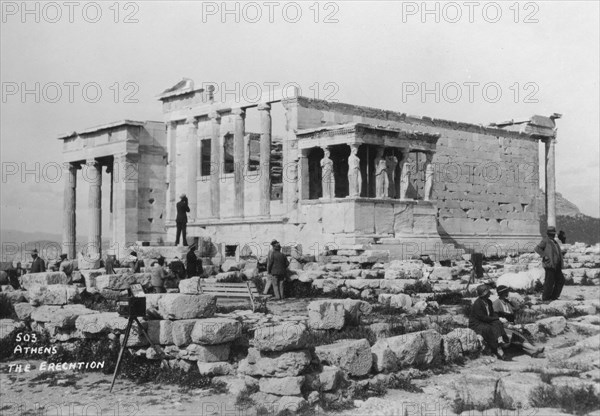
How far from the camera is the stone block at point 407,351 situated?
9.52 m

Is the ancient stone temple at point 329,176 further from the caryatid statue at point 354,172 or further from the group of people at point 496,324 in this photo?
the group of people at point 496,324

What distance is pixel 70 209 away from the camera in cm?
3419

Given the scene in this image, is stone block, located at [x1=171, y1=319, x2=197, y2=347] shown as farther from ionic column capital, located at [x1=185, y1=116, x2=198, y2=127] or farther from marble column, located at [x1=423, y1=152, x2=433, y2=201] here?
ionic column capital, located at [x1=185, y1=116, x2=198, y2=127]

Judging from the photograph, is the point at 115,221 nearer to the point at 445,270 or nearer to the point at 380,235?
the point at 380,235

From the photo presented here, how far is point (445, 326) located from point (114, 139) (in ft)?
75.7

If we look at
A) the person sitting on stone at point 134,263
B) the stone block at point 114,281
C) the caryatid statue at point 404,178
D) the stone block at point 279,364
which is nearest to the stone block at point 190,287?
the stone block at point 114,281

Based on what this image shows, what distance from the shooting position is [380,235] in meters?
23.5

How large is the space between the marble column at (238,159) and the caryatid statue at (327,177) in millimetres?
4546

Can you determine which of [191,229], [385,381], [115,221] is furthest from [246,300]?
[115,221]

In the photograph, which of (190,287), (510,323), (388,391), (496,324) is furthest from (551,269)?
(190,287)

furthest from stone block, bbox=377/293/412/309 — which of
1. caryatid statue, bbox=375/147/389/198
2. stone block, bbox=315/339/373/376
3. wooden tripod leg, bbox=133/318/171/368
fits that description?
caryatid statue, bbox=375/147/389/198

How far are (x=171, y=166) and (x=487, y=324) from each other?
22.2 m

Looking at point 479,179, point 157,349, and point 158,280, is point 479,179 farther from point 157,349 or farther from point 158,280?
point 157,349

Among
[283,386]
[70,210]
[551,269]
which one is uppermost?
[70,210]
